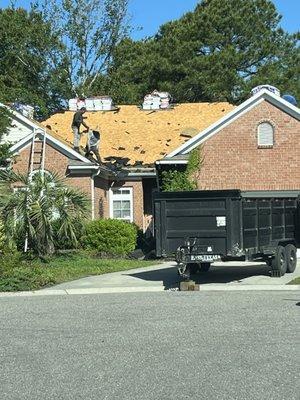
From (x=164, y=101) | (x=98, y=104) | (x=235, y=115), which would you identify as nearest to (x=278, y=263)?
(x=235, y=115)

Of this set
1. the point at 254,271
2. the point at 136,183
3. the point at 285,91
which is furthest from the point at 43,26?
the point at 254,271

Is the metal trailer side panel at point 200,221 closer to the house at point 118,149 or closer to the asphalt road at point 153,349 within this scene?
the asphalt road at point 153,349

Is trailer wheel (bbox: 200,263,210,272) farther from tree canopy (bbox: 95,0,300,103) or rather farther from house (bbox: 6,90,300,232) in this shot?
tree canopy (bbox: 95,0,300,103)

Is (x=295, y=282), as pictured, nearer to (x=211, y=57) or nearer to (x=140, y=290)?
(x=140, y=290)

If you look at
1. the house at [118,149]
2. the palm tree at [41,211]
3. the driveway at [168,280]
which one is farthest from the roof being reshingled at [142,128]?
the driveway at [168,280]

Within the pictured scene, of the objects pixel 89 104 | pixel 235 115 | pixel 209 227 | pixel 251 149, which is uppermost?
pixel 89 104

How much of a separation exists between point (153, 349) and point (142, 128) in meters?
22.6

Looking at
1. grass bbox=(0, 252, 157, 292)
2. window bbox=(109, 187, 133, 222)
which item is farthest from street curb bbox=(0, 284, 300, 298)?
window bbox=(109, 187, 133, 222)

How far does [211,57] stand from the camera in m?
45.1

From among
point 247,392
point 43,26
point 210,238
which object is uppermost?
point 43,26

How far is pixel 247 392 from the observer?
6434mm

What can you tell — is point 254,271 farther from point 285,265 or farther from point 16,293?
point 16,293

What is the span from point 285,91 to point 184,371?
41.4 m

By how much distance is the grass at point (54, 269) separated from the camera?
16.1 meters
